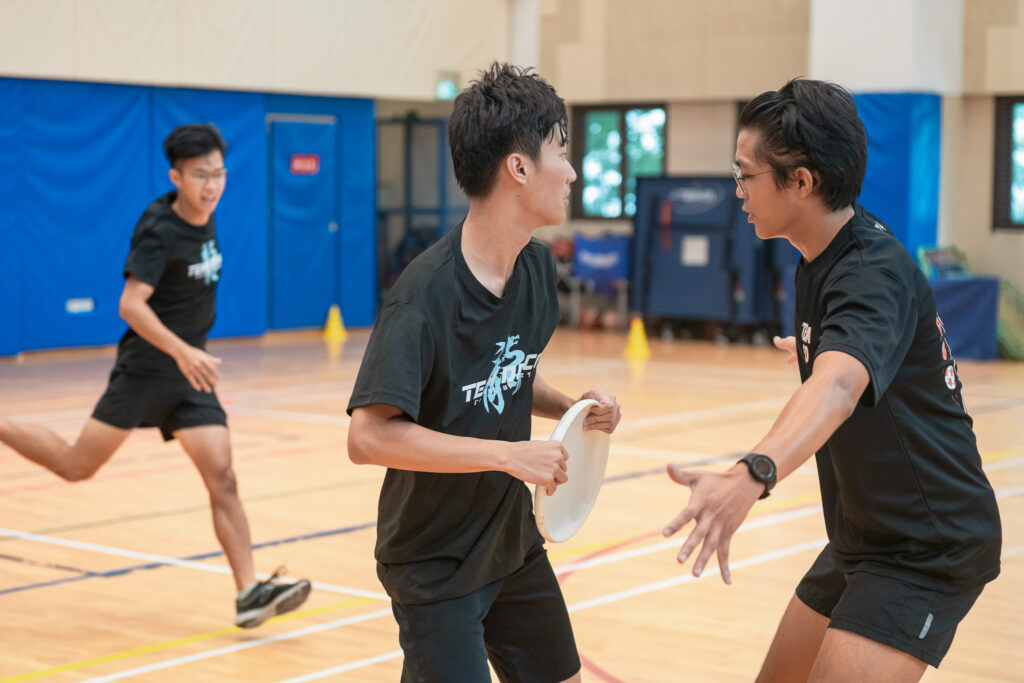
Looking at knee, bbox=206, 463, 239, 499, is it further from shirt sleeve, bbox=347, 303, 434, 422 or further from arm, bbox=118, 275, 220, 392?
shirt sleeve, bbox=347, 303, 434, 422

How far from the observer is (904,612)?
3.26 metres

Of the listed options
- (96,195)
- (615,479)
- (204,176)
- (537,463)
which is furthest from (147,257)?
(96,195)

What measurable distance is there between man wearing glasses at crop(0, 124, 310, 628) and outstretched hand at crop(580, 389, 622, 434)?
289 cm

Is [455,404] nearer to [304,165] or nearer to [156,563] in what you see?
[156,563]

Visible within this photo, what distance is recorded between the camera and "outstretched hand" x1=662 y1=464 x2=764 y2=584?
2508 mm

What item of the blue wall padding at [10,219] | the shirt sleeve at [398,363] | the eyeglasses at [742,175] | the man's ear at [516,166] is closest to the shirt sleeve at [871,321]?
the eyeglasses at [742,175]

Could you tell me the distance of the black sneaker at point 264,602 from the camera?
607cm

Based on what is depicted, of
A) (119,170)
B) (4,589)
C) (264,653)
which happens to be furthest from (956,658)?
(119,170)

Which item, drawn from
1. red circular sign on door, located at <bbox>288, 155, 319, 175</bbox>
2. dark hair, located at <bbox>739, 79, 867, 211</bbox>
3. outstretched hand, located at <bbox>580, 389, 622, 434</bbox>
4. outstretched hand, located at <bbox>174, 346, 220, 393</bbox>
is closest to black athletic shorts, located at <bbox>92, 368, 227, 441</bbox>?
outstretched hand, located at <bbox>174, 346, 220, 393</bbox>

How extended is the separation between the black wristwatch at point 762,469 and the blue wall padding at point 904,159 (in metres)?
15.4

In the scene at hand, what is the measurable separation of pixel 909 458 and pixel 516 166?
116 centimetres

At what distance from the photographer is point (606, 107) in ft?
69.8

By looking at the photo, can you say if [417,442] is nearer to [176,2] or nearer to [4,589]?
[4,589]

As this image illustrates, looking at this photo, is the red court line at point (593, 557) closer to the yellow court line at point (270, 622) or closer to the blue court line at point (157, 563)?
the yellow court line at point (270, 622)
